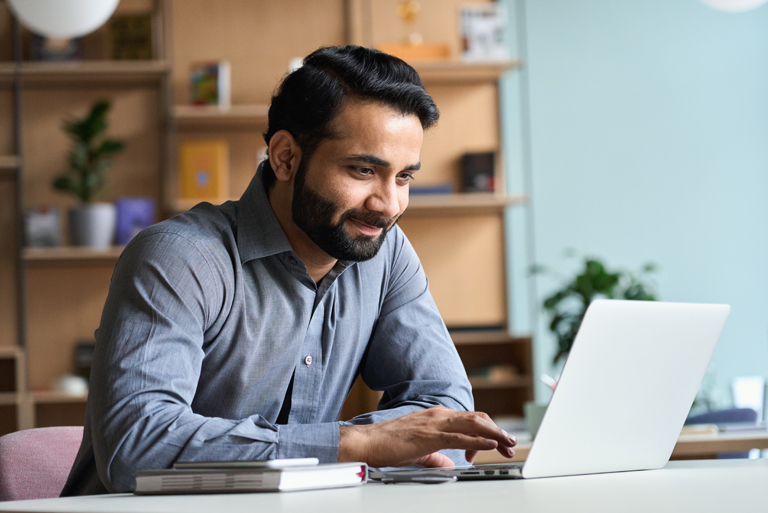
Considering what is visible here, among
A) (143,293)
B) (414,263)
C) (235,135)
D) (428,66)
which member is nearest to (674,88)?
(428,66)

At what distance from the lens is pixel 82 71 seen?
367 centimetres

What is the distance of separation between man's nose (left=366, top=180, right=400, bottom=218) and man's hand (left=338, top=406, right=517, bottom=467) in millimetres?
412

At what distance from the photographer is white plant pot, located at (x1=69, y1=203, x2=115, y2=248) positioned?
3.58 metres

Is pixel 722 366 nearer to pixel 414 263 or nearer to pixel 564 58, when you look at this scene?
pixel 564 58

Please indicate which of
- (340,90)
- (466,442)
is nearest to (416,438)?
(466,442)

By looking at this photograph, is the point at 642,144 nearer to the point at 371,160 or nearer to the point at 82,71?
the point at 82,71

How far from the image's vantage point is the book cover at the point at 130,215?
143 inches

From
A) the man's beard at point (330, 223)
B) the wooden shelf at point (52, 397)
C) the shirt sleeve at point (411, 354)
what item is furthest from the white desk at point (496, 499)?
the wooden shelf at point (52, 397)

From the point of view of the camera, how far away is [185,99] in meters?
3.86

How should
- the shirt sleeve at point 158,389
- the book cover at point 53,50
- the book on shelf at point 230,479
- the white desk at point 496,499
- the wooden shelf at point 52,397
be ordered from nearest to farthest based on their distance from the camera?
the white desk at point 496,499, the book on shelf at point 230,479, the shirt sleeve at point 158,389, the wooden shelf at point 52,397, the book cover at point 53,50

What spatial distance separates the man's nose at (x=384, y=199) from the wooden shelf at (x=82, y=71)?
2.73m

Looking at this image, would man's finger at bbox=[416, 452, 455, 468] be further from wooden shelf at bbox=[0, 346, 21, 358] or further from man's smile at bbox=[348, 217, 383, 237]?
wooden shelf at bbox=[0, 346, 21, 358]

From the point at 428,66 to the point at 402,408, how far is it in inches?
106

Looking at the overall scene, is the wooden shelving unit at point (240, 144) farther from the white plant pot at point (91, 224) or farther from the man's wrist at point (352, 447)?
the man's wrist at point (352, 447)
